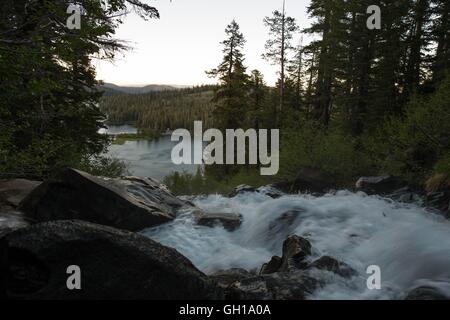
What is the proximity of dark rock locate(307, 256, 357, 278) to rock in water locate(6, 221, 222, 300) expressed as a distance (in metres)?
2.23

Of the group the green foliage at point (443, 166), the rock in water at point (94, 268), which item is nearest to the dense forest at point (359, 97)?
the green foliage at point (443, 166)

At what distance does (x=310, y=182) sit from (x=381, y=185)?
10.9ft

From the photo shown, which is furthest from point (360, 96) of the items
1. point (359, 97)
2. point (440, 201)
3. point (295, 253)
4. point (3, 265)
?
point (3, 265)

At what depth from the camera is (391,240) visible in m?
8.41

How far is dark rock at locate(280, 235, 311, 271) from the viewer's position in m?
7.19

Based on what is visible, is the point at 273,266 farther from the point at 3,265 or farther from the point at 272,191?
the point at 272,191

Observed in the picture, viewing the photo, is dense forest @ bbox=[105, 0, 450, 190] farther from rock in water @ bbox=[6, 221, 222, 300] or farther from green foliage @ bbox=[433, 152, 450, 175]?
rock in water @ bbox=[6, 221, 222, 300]

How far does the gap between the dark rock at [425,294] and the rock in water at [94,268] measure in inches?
120

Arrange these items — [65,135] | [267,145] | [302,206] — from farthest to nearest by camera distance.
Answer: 1. [267,145]
2. [65,135]
3. [302,206]

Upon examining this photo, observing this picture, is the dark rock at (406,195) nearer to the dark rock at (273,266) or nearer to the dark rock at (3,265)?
the dark rock at (273,266)

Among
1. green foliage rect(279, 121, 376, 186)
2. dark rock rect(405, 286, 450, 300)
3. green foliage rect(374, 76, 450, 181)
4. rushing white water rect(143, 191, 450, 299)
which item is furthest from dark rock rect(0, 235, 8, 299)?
green foliage rect(279, 121, 376, 186)
